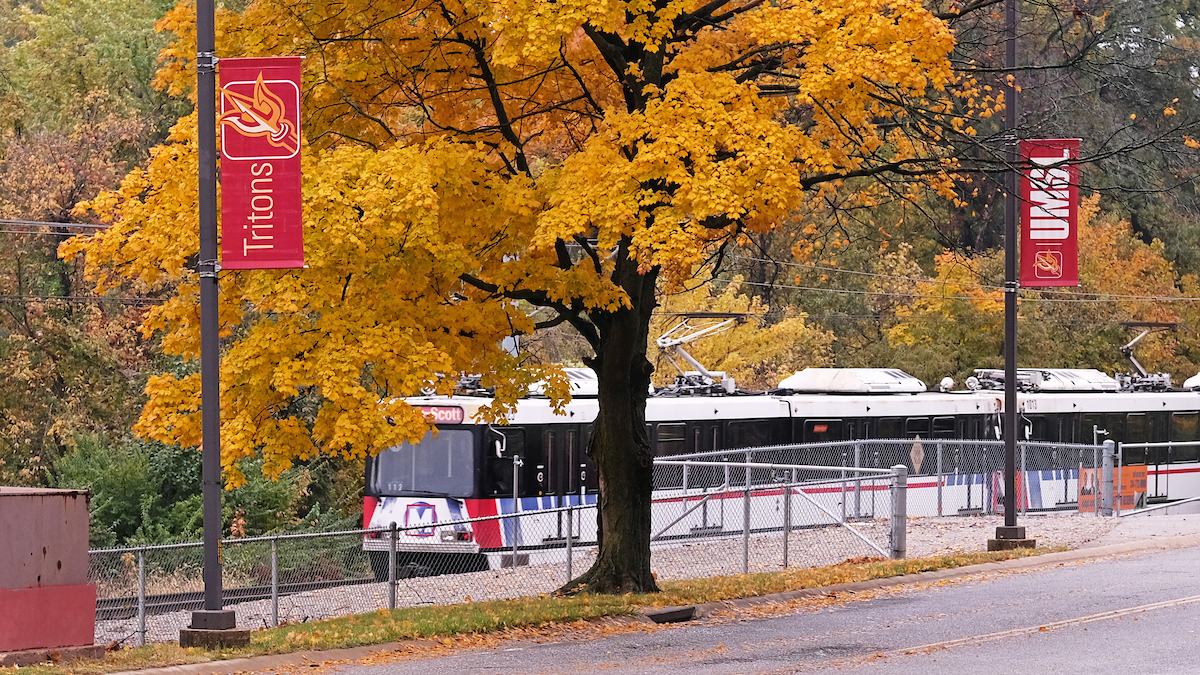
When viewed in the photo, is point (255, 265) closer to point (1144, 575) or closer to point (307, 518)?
point (1144, 575)

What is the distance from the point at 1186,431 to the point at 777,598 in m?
23.9

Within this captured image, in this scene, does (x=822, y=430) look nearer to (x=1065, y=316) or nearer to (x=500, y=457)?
(x=500, y=457)

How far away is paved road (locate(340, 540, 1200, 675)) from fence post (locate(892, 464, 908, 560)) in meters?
3.26

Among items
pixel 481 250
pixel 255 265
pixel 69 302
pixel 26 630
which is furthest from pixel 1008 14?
pixel 69 302

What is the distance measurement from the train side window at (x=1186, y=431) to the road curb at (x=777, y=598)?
13.7m

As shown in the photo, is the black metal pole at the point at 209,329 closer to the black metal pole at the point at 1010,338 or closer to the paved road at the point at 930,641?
the paved road at the point at 930,641

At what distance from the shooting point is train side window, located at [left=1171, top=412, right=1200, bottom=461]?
35.5 metres

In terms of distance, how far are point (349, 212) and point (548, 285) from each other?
8.32ft

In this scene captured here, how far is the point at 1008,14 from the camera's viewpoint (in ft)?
64.7

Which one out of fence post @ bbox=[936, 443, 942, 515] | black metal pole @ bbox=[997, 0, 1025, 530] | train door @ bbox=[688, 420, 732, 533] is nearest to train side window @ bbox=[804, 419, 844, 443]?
fence post @ bbox=[936, 443, 942, 515]

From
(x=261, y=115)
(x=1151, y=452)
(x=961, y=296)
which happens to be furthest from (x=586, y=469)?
(x=961, y=296)

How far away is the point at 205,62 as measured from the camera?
1236 centimetres

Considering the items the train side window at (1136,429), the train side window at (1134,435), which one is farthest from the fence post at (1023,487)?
the train side window at (1136,429)

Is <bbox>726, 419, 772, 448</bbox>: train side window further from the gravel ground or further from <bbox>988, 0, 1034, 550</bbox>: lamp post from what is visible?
<bbox>988, 0, 1034, 550</bbox>: lamp post
